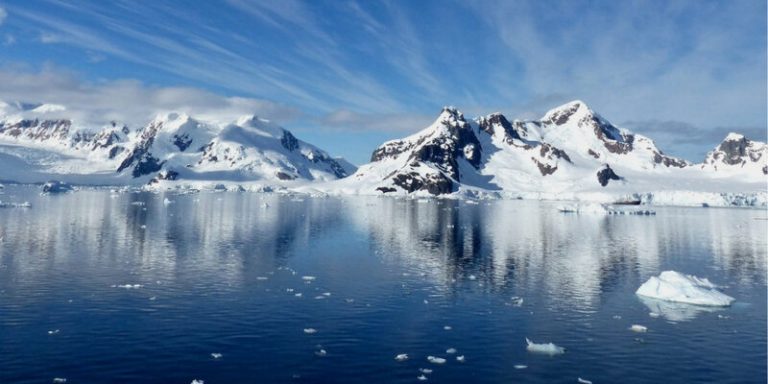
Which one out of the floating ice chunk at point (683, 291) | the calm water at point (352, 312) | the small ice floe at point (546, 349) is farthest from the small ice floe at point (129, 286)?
the floating ice chunk at point (683, 291)

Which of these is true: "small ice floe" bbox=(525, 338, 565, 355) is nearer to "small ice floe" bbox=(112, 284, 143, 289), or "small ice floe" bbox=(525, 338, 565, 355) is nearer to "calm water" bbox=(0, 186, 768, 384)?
"calm water" bbox=(0, 186, 768, 384)

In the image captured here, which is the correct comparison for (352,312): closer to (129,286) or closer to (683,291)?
(129,286)

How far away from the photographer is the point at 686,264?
69.6m

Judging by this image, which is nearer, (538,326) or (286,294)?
(538,326)

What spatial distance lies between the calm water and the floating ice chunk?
152 cm

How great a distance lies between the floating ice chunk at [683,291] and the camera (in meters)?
46.6

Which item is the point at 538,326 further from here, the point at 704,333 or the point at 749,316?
the point at 749,316

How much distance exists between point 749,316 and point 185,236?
69.9 m

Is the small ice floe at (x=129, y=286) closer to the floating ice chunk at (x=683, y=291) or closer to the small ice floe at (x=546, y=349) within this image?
the small ice floe at (x=546, y=349)

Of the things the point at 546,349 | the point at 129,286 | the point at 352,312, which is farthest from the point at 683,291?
the point at 129,286

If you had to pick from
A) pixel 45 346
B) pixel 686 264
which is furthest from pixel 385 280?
pixel 686 264

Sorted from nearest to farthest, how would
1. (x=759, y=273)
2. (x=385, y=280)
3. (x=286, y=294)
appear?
(x=286, y=294) < (x=385, y=280) < (x=759, y=273)

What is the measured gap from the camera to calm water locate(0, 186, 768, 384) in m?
30.5

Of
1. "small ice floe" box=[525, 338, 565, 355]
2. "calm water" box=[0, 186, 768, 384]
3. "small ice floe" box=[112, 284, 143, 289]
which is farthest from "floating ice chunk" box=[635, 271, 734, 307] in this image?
"small ice floe" box=[112, 284, 143, 289]
